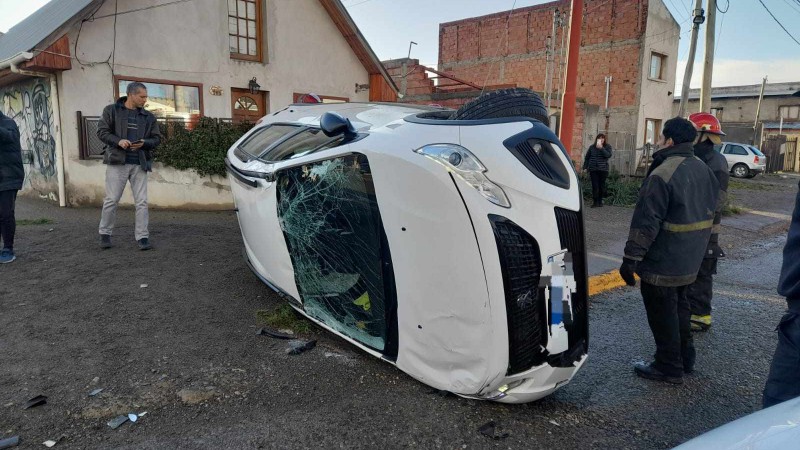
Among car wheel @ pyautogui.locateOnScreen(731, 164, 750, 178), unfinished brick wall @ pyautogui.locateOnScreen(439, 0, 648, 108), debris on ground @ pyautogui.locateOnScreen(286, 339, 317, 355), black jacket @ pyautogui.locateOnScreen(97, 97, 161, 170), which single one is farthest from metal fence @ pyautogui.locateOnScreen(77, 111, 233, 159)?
car wheel @ pyautogui.locateOnScreen(731, 164, 750, 178)

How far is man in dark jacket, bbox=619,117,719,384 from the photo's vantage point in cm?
329

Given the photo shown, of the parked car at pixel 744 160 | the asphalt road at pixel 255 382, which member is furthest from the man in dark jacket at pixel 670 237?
the parked car at pixel 744 160

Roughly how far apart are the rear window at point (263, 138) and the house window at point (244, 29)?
7.07m

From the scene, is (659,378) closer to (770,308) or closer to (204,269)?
(770,308)

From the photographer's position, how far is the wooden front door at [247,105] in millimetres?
11289

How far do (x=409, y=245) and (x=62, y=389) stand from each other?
2.19 m

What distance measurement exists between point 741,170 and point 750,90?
817 inches

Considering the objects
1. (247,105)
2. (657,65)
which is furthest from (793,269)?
(657,65)

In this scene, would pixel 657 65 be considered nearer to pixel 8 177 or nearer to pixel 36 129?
pixel 36 129

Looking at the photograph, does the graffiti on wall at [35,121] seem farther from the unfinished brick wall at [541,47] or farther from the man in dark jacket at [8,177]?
the unfinished brick wall at [541,47]

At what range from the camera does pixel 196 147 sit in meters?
9.18

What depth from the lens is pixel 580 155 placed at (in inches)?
752

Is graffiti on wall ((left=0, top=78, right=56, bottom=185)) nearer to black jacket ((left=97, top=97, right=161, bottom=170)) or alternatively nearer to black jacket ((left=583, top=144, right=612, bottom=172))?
black jacket ((left=97, top=97, right=161, bottom=170))

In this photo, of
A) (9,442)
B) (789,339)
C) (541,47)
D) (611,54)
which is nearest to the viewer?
(789,339)
